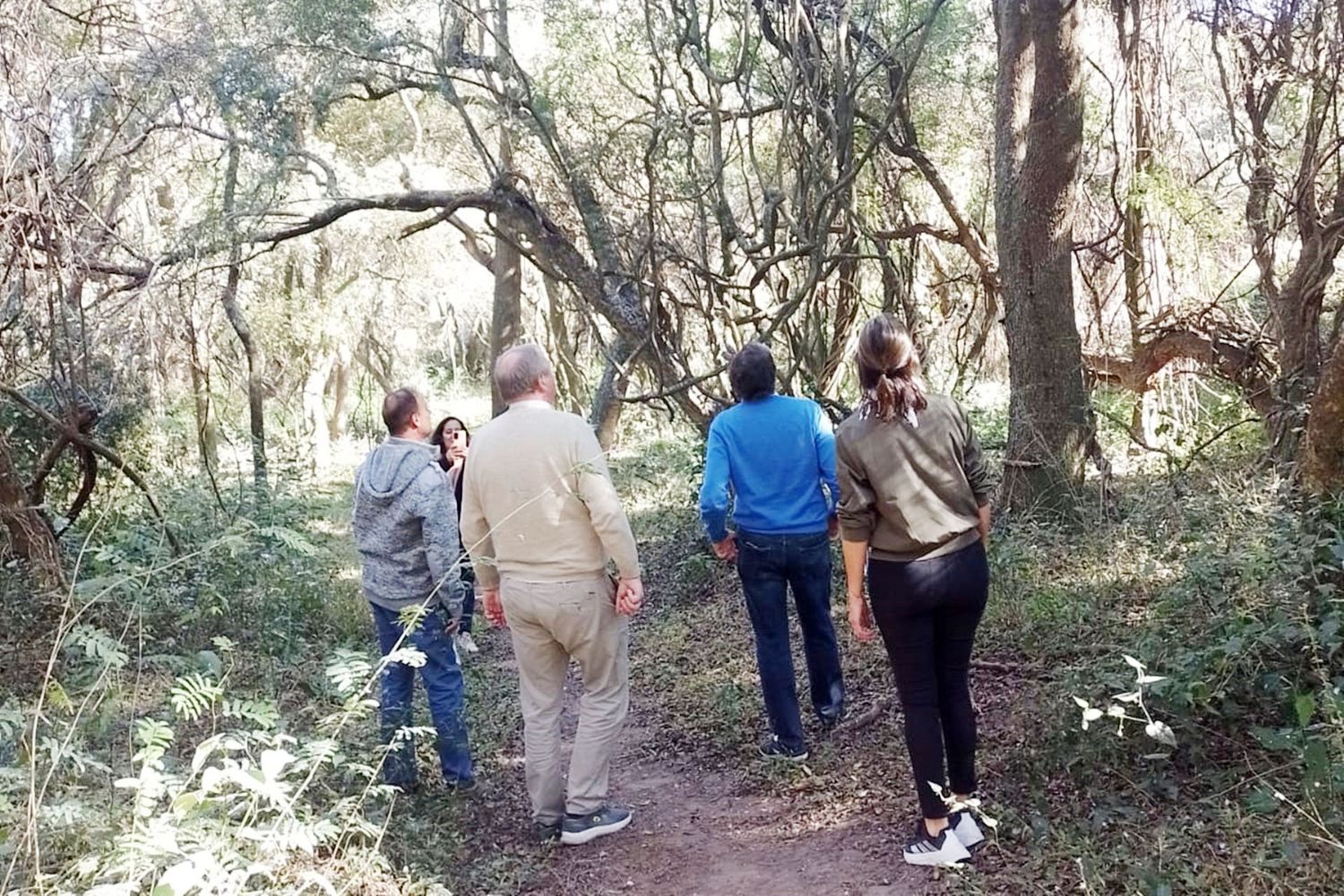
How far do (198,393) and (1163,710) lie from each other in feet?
22.1

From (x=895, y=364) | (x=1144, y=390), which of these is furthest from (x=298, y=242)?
(x=895, y=364)

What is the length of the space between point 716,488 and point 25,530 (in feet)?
16.5

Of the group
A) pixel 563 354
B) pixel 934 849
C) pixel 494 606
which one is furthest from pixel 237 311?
pixel 563 354

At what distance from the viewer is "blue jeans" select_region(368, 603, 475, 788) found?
16.3ft

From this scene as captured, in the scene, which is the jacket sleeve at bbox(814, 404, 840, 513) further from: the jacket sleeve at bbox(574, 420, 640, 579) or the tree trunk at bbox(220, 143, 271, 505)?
the tree trunk at bbox(220, 143, 271, 505)

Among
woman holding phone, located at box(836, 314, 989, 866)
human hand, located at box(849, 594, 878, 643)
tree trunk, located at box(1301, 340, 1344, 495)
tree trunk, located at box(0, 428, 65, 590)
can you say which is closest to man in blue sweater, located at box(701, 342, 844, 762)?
human hand, located at box(849, 594, 878, 643)

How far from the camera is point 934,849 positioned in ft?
13.2

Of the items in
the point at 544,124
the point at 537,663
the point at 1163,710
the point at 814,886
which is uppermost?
the point at 544,124

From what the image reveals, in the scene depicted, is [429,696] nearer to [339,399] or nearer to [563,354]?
[563,354]

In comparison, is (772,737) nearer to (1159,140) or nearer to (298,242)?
Result: (1159,140)

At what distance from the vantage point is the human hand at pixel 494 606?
4656 mm

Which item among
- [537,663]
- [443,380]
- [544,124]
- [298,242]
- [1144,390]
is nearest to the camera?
[537,663]

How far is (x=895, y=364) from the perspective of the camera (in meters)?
3.84

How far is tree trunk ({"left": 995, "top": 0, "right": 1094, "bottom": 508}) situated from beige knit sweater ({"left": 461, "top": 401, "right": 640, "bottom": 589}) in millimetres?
4288
